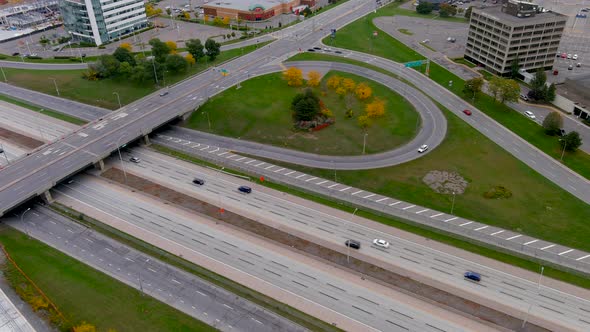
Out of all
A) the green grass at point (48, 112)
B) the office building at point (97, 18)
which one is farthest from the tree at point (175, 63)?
the office building at point (97, 18)

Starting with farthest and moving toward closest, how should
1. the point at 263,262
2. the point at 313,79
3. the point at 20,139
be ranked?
the point at 313,79 → the point at 20,139 → the point at 263,262

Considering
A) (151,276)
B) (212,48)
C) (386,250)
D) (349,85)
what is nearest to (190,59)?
(212,48)

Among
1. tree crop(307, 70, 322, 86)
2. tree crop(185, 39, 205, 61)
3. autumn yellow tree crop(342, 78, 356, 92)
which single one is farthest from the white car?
tree crop(185, 39, 205, 61)

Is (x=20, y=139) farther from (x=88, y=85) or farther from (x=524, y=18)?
(x=524, y=18)

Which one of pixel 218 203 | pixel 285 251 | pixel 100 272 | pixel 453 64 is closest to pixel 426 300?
pixel 285 251

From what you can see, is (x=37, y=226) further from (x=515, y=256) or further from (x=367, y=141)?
(x=515, y=256)
